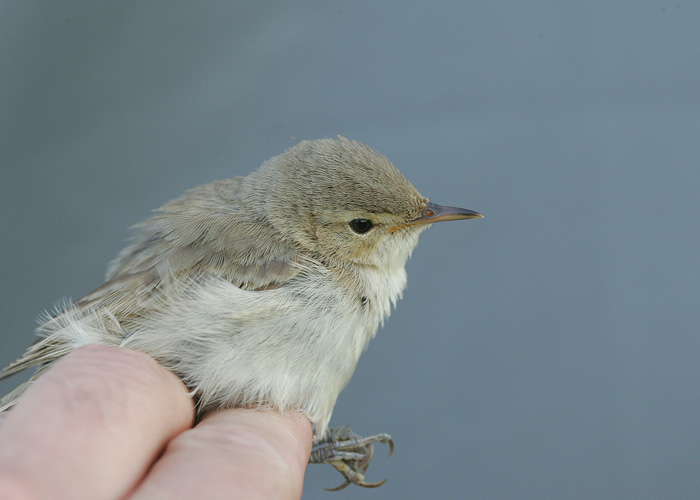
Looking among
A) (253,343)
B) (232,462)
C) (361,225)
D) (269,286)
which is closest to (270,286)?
(269,286)

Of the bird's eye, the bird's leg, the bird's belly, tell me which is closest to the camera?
the bird's belly

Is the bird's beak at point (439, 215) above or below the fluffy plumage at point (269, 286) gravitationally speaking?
above

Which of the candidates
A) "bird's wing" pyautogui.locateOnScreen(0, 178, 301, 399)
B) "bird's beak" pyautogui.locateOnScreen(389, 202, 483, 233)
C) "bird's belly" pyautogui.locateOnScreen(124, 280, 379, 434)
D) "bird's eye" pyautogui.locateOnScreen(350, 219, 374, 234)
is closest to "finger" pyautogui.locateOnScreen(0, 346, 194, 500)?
"bird's belly" pyautogui.locateOnScreen(124, 280, 379, 434)

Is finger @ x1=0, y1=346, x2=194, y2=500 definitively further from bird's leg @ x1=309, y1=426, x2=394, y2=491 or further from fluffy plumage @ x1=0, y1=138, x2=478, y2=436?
bird's leg @ x1=309, y1=426, x2=394, y2=491

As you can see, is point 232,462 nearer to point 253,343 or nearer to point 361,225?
point 253,343

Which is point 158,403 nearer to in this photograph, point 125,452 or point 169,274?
point 125,452

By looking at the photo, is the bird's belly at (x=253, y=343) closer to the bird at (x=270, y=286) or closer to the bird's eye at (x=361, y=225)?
the bird at (x=270, y=286)

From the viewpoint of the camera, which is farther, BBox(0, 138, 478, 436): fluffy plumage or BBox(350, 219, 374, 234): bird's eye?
BBox(350, 219, 374, 234): bird's eye

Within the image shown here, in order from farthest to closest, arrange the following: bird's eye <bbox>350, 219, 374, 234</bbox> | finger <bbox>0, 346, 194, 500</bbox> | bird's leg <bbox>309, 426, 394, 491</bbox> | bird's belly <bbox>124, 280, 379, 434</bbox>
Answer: bird's leg <bbox>309, 426, 394, 491</bbox>, bird's eye <bbox>350, 219, 374, 234</bbox>, bird's belly <bbox>124, 280, 379, 434</bbox>, finger <bbox>0, 346, 194, 500</bbox>

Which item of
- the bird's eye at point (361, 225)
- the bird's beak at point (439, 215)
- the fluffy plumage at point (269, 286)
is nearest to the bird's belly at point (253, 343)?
the fluffy plumage at point (269, 286)
